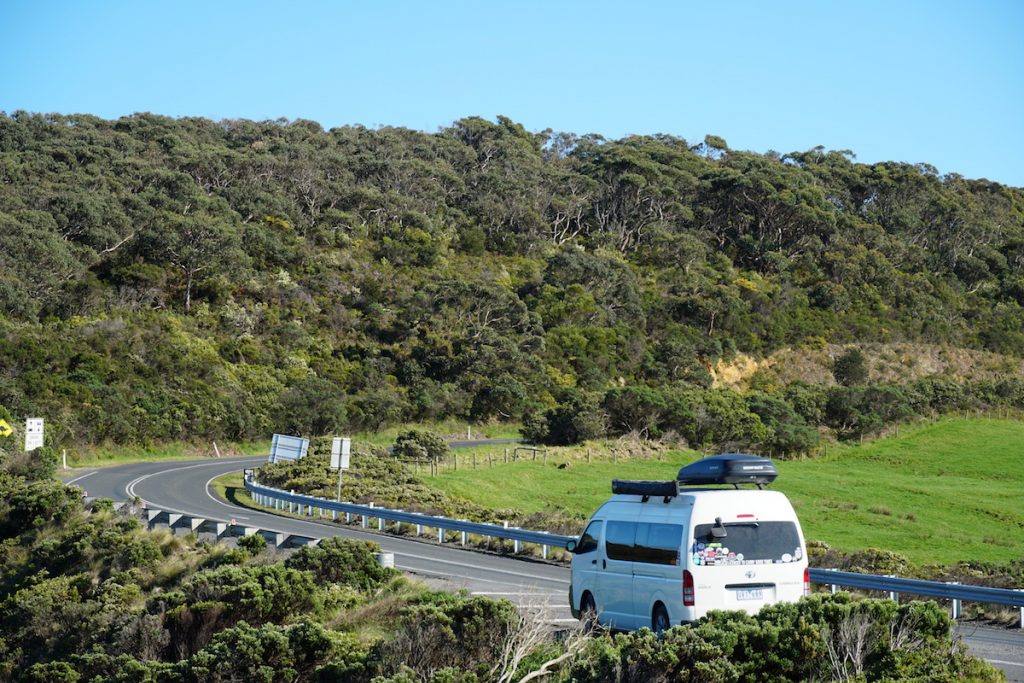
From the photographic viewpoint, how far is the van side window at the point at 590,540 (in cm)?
1485

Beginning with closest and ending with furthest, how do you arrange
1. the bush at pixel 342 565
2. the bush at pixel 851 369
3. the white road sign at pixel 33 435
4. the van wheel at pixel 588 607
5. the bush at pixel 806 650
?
1. the bush at pixel 806 650
2. the van wheel at pixel 588 607
3. the bush at pixel 342 565
4. the white road sign at pixel 33 435
5. the bush at pixel 851 369

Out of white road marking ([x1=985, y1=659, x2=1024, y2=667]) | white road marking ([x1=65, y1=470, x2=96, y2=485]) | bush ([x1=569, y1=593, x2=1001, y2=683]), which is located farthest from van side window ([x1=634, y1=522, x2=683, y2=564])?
white road marking ([x1=65, y1=470, x2=96, y2=485])

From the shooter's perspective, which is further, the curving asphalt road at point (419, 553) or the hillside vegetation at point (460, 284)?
the hillside vegetation at point (460, 284)

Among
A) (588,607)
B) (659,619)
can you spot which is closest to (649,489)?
(659,619)

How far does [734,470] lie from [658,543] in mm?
1298

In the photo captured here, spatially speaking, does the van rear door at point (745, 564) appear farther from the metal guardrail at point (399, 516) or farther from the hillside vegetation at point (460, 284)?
the hillside vegetation at point (460, 284)

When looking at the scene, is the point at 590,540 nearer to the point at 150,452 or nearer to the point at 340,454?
the point at 340,454

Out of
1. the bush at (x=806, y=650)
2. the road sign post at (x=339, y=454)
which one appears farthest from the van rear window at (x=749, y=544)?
the road sign post at (x=339, y=454)

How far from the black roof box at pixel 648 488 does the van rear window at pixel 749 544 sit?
23.9 inches

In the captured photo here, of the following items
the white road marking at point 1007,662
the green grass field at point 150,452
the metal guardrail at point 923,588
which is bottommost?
the green grass field at point 150,452

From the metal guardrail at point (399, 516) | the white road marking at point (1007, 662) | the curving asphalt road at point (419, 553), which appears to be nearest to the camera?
the white road marking at point (1007, 662)

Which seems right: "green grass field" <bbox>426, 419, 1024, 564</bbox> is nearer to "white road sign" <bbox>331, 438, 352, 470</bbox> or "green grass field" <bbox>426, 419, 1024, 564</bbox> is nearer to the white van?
"white road sign" <bbox>331, 438, 352, 470</bbox>

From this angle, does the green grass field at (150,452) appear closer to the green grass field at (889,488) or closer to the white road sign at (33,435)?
the white road sign at (33,435)

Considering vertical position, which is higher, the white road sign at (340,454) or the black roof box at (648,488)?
the black roof box at (648,488)
